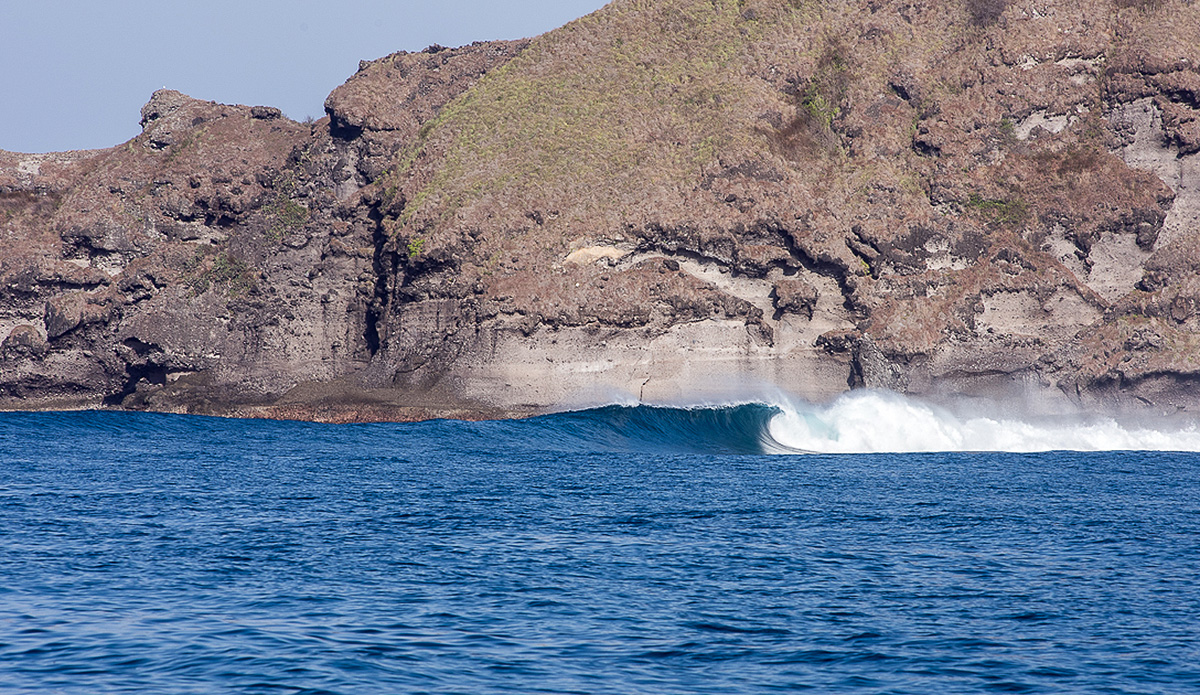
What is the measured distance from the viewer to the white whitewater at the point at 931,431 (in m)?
34.8

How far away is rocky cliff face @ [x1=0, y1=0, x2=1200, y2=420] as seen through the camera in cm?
3928

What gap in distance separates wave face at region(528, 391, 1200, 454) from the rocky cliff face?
1365 millimetres

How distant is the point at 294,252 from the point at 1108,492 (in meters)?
35.3

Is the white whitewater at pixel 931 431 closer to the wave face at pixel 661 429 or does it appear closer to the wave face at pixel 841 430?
the wave face at pixel 841 430

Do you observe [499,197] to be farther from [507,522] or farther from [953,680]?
[953,680]

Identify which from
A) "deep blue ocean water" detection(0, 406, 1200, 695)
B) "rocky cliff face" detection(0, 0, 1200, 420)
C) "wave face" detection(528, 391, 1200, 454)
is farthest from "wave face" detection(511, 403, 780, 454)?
"deep blue ocean water" detection(0, 406, 1200, 695)

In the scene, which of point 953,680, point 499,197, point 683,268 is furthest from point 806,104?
point 953,680

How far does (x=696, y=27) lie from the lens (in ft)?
158

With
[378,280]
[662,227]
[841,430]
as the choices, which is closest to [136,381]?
[378,280]

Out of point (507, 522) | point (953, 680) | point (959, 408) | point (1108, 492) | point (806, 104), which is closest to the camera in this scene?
point (953, 680)

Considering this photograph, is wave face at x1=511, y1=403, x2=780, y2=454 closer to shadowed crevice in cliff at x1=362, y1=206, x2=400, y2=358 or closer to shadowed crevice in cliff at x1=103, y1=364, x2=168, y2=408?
shadowed crevice in cliff at x1=362, y1=206, x2=400, y2=358

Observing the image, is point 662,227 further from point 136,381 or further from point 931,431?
point 136,381

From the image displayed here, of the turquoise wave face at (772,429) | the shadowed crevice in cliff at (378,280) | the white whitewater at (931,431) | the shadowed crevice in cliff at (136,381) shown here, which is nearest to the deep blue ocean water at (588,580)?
the turquoise wave face at (772,429)

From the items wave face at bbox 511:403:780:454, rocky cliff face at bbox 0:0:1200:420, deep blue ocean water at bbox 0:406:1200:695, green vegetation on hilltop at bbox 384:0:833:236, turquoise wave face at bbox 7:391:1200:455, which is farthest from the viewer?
green vegetation on hilltop at bbox 384:0:833:236
